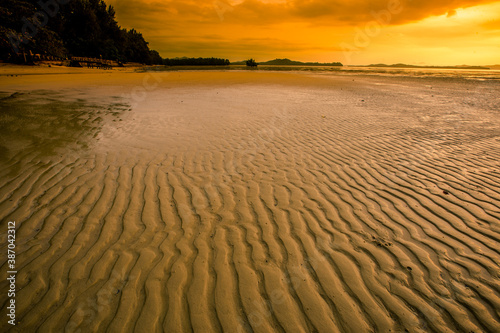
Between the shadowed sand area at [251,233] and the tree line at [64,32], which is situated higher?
the tree line at [64,32]

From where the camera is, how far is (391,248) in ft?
9.31

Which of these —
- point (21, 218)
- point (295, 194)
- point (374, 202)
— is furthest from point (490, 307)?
point (21, 218)

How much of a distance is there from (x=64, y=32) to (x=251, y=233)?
65705 millimetres

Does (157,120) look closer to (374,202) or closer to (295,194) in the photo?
(295,194)

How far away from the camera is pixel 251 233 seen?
3.12 metres

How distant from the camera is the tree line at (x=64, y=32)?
24516 millimetres

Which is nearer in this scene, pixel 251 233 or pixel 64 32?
pixel 251 233

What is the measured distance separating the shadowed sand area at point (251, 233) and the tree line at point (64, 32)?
2910 cm

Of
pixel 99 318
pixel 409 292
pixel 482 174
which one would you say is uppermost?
pixel 482 174

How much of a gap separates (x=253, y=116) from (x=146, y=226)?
22.9 ft

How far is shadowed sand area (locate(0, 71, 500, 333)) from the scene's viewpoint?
2.14 meters

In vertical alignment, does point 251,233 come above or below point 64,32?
below

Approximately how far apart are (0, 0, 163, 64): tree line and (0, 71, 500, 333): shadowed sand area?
29096 millimetres

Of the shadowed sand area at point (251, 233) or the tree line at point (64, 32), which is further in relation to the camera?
the tree line at point (64, 32)
